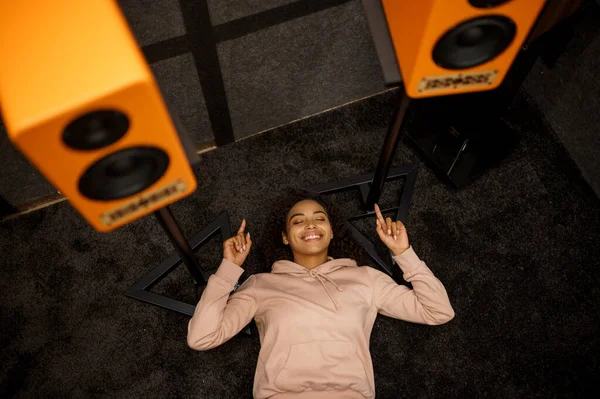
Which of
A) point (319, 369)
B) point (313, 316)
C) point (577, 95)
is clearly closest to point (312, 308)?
point (313, 316)

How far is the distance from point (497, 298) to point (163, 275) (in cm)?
102

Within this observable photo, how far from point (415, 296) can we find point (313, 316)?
267 millimetres

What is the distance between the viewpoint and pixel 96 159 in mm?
772

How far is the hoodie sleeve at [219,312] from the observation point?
46.7 inches

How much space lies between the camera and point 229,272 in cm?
123

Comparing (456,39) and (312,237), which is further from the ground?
(456,39)

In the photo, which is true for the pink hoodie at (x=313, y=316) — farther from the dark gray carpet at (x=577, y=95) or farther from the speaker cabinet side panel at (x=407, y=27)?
the dark gray carpet at (x=577, y=95)

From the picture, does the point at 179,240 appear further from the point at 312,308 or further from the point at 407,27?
the point at 407,27

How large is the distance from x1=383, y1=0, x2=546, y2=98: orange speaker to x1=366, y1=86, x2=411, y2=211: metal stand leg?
0.45 ft

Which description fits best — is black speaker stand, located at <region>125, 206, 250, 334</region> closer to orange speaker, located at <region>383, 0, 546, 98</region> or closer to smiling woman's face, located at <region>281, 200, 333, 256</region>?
smiling woman's face, located at <region>281, 200, 333, 256</region>

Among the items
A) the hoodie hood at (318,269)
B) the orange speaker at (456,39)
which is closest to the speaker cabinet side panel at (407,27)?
the orange speaker at (456,39)

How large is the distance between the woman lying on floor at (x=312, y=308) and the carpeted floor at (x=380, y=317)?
24 cm

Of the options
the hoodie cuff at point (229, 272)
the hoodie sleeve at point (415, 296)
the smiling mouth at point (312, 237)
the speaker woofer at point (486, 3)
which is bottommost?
the hoodie sleeve at point (415, 296)

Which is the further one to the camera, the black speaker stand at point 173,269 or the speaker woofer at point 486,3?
the black speaker stand at point 173,269
